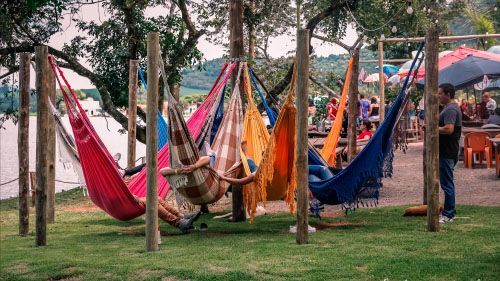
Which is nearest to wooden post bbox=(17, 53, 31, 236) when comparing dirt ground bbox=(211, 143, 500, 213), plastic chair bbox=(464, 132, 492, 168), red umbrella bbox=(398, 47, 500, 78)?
dirt ground bbox=(211, 143, 500, 213)

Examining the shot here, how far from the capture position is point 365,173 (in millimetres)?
7504

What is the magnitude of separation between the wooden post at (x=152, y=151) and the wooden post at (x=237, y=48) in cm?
199

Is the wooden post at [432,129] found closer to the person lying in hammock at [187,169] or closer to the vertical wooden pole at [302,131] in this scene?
the vertical wooden pole at [302,131]

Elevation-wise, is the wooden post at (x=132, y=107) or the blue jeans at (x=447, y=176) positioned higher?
the wooden post at (x=132, y=107)

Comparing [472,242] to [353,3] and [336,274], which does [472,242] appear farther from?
[353,3]

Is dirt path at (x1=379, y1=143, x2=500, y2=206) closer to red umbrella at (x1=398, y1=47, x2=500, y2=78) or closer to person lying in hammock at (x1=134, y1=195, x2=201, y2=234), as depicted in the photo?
red umbrella at (x1=398, y1=47, x2=500, y2=78)

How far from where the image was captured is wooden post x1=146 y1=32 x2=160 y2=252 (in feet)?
22.3

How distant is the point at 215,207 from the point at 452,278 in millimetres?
6095

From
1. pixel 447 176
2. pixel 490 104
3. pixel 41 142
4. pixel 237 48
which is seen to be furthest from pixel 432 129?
pixel 490 104

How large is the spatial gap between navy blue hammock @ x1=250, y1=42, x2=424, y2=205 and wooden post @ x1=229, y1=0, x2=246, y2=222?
1.41 metres

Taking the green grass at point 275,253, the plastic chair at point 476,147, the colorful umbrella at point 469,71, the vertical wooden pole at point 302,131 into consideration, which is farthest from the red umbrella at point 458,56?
the vertical wooden pole at point 302,131

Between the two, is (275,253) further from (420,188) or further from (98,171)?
(420,188)

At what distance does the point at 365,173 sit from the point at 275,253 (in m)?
1.55

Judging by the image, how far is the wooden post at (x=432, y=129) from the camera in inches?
279
